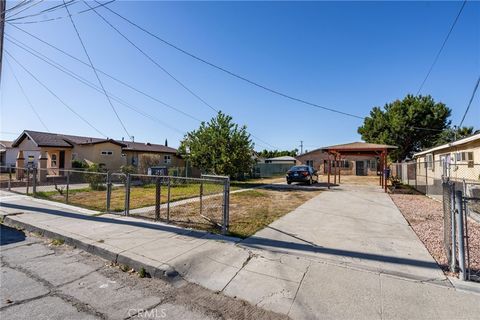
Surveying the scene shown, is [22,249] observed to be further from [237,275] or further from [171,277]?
[237,275]

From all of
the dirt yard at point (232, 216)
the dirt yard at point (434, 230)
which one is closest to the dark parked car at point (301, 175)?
the dirt yard at point (434, 230)

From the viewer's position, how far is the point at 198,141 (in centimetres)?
2020

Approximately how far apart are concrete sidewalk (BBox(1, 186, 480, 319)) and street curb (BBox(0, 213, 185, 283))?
0.06ft

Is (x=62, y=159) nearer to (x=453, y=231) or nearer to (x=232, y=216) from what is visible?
(x=232, y=216)

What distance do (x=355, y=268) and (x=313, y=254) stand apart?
0.81m

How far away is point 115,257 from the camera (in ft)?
15.5

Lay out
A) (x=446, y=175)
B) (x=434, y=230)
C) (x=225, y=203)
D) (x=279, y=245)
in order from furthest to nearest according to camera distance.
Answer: (x=446, y=175) < (x=434, y=230) < (x=225, y=203) < (x=279, y=245)

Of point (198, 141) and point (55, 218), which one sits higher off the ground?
point (198, 141)

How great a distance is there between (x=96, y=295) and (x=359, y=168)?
39.5 meters

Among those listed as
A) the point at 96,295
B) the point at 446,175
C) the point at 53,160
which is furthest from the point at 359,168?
the point at 96,295

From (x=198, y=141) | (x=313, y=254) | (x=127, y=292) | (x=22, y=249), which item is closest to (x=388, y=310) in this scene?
(x=313, y=254)

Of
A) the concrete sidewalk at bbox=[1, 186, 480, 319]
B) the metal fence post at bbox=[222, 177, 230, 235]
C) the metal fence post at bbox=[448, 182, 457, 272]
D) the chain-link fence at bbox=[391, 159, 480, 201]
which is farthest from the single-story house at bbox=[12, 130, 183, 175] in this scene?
the chain-link fence at bbox=[391, 159, 480, 201]

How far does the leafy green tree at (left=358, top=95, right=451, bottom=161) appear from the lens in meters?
33.2

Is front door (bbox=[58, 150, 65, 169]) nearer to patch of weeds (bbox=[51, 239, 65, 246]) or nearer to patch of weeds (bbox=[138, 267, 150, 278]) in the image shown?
patch of weeds (bbox=[51, 239, 65, 246])
